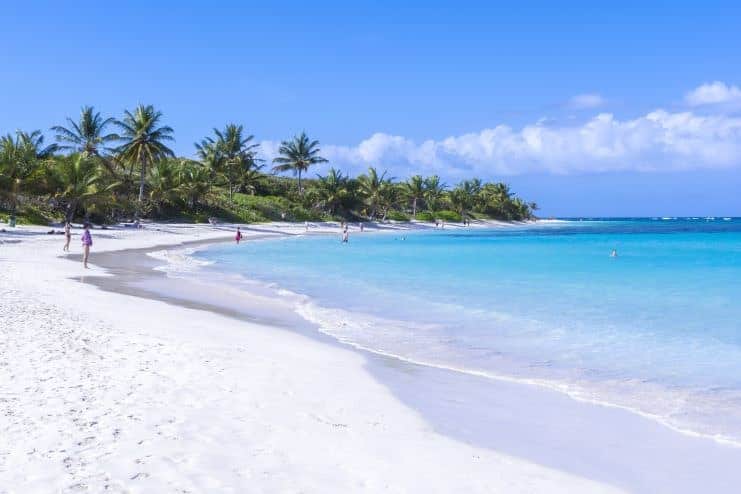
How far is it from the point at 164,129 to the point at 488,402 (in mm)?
52615

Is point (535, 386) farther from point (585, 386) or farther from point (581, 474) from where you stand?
point (581, 474)

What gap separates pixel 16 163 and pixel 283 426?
38.1 m

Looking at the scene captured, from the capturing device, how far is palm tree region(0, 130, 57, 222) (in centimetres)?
3622

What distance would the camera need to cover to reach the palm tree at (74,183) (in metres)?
41.2

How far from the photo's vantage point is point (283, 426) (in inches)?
222

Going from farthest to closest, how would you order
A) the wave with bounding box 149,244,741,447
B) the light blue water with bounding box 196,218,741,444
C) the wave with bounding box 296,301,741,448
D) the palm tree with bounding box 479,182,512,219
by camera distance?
the palm tree with bounding box 479,182,512,219 < the light blue water with bounding box 196,218,741,444 < the wave with bounding box 149,244,741,447 < the wave with bounding box 296,301,741,448

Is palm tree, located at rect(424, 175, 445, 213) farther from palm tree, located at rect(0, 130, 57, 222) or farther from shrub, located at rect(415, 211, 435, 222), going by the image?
palm tree, located at rect(0, 130, 57, 222)

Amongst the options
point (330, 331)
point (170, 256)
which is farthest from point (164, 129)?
point (330, 331)

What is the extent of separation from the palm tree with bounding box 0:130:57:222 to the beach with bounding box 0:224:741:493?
102 feet

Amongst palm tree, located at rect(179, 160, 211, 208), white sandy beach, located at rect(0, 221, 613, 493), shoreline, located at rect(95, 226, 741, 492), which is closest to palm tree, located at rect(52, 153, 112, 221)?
palm tree, located at rect(179, 160, 211, 208)

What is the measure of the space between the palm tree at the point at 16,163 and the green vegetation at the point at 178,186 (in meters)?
0.07

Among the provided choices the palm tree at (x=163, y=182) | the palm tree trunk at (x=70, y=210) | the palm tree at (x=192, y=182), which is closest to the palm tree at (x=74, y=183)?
the palm tree trunk at (x=70, y=210)

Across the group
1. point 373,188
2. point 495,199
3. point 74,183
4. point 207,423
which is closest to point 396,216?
point 373,188

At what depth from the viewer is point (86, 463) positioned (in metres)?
4.43
